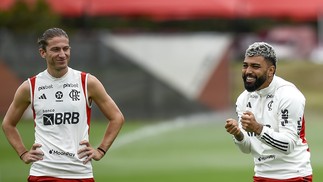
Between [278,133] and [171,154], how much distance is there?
12065 millimetres

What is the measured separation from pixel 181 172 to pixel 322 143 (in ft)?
19.6

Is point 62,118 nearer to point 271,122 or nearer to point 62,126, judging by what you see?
point 62,126

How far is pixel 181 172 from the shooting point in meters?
18.3

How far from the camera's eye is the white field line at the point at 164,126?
2413cm

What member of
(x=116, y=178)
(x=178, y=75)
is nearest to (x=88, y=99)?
(x=116, y=178)

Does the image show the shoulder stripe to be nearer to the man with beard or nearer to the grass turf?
the man with beard

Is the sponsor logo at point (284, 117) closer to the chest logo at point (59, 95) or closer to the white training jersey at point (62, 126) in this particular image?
the white training jersey at point (62, 126)

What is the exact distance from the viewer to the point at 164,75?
29750 millimetres

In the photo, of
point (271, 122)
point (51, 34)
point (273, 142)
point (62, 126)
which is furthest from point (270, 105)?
point (51, 34)

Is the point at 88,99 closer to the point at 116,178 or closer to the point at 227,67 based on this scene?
the point at 116,178

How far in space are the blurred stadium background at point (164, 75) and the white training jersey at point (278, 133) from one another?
25.0 ft

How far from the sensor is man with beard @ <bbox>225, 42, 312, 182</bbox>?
30.3 ft

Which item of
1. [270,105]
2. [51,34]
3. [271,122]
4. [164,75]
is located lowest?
[271,122]

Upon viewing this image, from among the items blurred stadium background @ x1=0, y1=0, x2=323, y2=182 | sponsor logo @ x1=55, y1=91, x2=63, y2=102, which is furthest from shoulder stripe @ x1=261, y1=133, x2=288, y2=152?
blurred stadium background @ x1=0, y1=0, x2=323, y2=182
